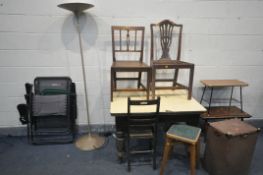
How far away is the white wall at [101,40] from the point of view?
250 centimetres

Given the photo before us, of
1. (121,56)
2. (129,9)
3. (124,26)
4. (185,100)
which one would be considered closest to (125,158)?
(185,100)

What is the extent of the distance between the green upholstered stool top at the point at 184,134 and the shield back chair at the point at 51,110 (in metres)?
1.33

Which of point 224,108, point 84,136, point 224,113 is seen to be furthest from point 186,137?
point 84,136

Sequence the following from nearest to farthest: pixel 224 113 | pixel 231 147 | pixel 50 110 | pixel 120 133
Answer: pixel 231 147
pixel 120 133
pixel 50 110
pixel 224 113

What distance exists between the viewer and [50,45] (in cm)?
258

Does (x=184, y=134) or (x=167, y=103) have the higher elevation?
(x=167, y=103)

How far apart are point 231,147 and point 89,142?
5.39 feet

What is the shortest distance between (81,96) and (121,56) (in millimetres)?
777

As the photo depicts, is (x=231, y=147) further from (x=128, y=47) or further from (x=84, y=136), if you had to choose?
(x=84, y=136)

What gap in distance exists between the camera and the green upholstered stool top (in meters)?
1.81

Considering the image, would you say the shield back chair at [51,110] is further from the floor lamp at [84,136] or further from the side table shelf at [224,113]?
the side table shelf at [224,113]

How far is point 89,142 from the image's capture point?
2.60 meters

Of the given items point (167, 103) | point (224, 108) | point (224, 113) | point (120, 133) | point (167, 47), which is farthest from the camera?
point (224, 108)

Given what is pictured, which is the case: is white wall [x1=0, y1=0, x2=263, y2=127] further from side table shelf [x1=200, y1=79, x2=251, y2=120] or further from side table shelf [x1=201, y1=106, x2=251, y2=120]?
side table shelf [x1=201, y1=106, x2=251, y2=120]
